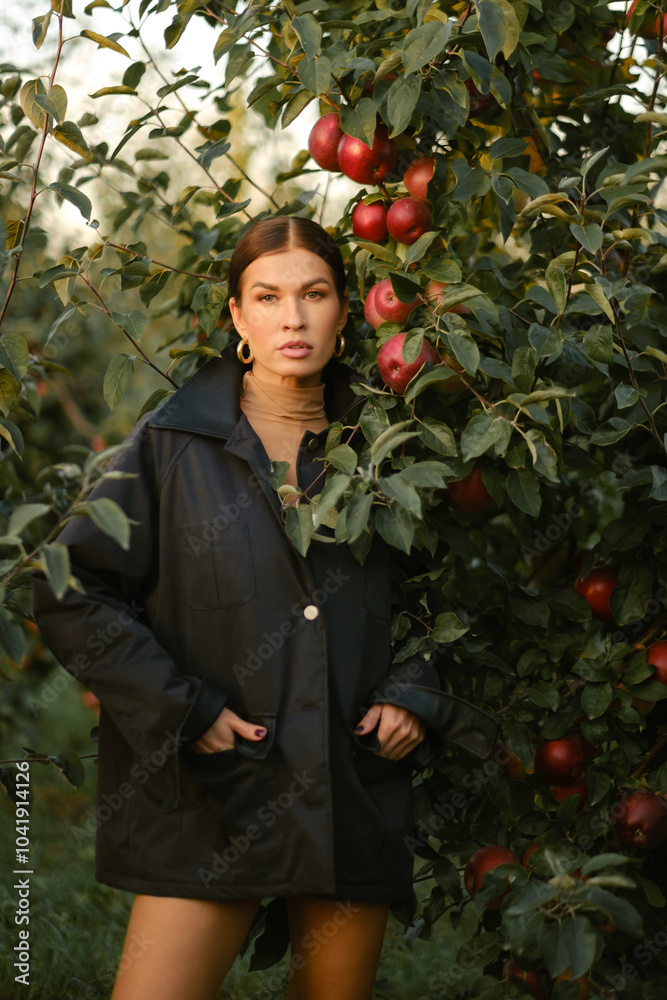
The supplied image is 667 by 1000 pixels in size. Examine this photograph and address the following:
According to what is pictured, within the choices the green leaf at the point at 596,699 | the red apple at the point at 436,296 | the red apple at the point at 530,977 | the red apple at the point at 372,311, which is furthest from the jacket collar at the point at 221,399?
the red apple at the point at 530,977

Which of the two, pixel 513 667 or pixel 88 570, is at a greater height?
pixel 88 570

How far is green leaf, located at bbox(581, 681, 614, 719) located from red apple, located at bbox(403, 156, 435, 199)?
36.7 inches

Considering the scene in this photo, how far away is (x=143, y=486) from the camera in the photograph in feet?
5.02

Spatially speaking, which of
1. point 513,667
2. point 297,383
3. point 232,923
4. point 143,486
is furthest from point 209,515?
point 513,667

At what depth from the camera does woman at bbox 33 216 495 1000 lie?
1.43 metres

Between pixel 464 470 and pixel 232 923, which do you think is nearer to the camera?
pixel 232 923

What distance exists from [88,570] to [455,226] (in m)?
0.85

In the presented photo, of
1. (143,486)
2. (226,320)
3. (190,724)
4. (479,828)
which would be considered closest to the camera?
(190,724)

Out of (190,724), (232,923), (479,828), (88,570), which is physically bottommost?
(479,828)

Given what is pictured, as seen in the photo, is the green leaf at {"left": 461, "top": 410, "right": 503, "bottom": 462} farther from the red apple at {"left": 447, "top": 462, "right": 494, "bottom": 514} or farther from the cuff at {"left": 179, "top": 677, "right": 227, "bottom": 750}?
the cuff at {"left": 179, "top": 677, "right": 227, "bottom": 750}

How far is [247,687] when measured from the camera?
1.52 m

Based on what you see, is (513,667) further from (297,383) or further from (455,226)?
(455,226)

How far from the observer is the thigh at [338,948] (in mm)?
1555

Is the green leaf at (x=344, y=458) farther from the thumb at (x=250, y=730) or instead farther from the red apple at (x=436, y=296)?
the thumb at (x=250, y=730)
